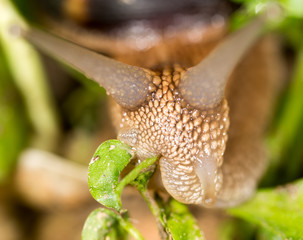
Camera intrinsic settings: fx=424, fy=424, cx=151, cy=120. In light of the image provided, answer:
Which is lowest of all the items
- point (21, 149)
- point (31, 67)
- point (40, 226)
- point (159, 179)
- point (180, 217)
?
point (40, 226)

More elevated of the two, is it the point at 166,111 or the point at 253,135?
the point at 166,111

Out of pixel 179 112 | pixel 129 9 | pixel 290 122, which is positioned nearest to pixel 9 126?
pixel 129 9

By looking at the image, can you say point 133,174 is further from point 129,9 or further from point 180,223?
point 129,9

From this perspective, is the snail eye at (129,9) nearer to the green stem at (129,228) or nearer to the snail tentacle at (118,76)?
the snail tentacle at (118,76)

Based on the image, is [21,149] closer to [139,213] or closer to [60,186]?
[60,186]

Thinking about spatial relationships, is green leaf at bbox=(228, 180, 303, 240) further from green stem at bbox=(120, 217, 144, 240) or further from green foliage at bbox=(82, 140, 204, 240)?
green stem at bbox=(120, 217, 144, 240)

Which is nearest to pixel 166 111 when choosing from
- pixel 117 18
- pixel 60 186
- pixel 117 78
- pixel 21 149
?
pixel 117 78
